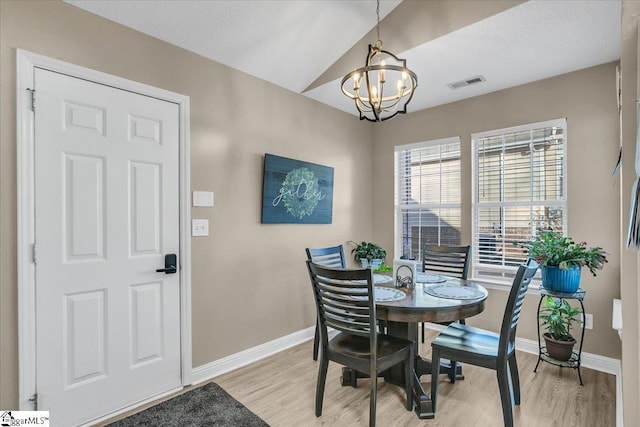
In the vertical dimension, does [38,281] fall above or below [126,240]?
below

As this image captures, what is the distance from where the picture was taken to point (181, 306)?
2549 millimetres

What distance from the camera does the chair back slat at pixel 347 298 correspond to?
186 centimetres

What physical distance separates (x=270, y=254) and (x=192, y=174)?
1.05m

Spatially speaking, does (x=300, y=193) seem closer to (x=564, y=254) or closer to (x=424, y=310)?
(x=424, y=310)

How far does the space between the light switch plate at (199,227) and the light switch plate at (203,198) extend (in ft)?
0.44

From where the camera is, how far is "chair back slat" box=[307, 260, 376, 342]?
1857 millimetres

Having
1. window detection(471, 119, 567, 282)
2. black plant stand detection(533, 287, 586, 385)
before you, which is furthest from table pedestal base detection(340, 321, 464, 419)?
window detection(471, 119, 567, 282)

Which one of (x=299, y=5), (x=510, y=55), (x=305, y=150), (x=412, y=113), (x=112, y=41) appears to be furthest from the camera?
(x=412, y=113)

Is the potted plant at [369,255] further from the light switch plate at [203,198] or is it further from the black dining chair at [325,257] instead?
the light switch plate at [203,198]

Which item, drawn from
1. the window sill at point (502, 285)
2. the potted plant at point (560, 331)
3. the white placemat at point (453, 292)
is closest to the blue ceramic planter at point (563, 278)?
the potted plant at point (560, 331)

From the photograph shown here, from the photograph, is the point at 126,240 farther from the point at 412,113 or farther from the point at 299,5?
the point at 412,113

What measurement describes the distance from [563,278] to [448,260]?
35.0 inches

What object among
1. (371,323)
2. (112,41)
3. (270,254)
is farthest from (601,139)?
(112,41)

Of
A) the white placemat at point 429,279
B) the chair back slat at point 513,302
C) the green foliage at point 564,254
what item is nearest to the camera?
the chair back slat at point 513,302
